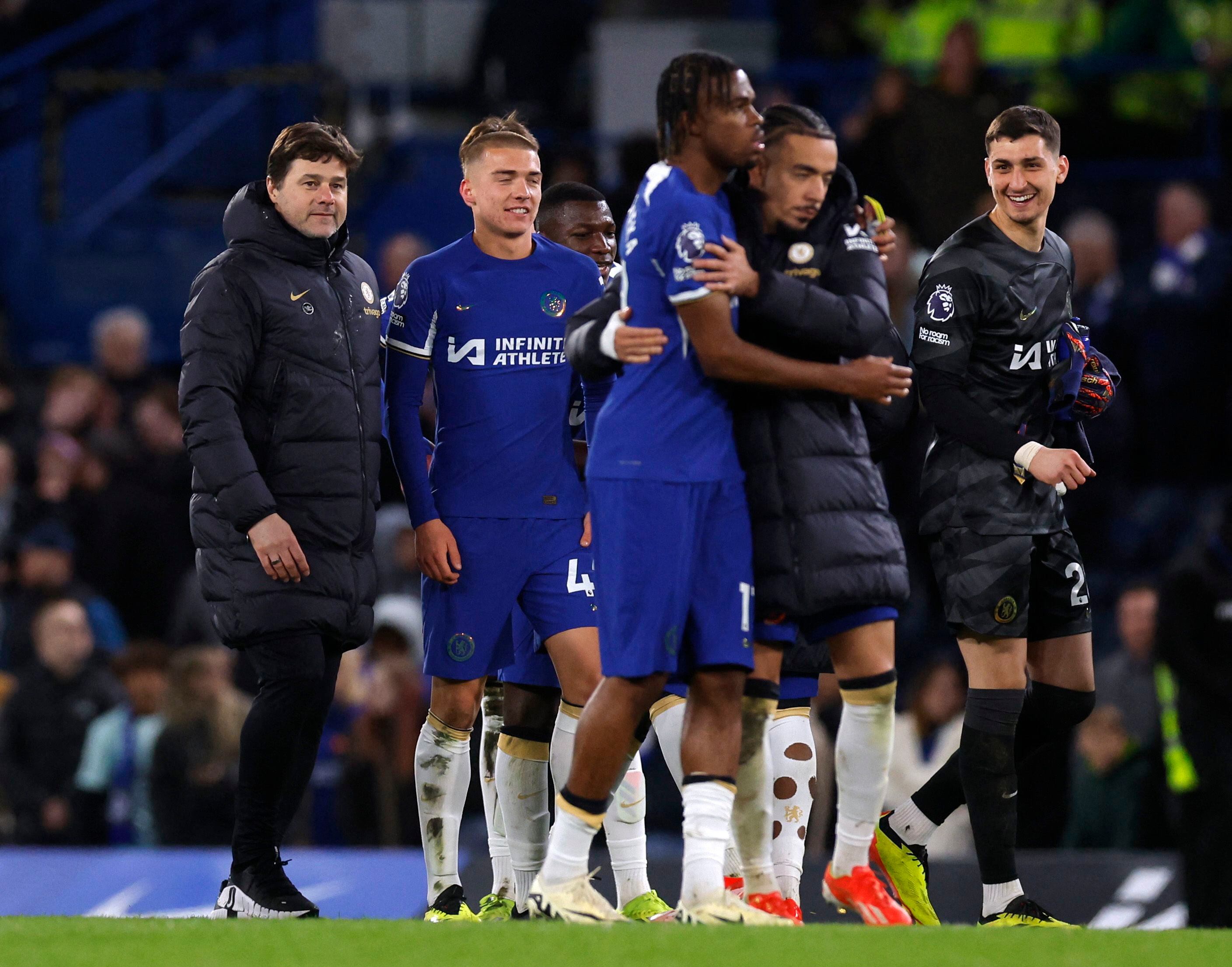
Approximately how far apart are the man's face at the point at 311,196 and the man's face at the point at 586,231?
38.9 inches

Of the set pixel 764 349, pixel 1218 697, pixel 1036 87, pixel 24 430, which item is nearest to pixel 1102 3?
pixel 1036 87

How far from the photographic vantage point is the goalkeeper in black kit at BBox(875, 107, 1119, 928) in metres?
6.26

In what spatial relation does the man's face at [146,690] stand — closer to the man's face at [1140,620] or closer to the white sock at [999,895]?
the man's face at [1140,620]

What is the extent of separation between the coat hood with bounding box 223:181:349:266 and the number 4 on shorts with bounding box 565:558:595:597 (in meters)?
1.28

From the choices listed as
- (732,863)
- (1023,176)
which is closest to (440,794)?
(732,863)

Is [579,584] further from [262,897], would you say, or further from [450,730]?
[262,897]

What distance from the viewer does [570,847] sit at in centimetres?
544

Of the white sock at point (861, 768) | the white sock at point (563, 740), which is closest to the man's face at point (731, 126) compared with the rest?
the white sock at point (861, 768)

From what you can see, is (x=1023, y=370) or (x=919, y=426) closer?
(x=1023, y=370)

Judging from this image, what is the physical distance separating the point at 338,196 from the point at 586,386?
1007 millimetres

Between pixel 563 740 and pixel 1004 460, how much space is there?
1.65 m

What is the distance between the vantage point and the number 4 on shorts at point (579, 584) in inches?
252

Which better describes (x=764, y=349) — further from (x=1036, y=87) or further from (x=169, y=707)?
(x=1036, y=87)

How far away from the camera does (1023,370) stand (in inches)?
249
